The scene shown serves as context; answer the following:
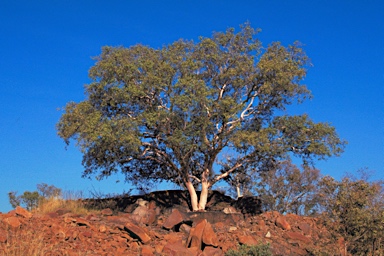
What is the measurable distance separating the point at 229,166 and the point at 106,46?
30.2 feet

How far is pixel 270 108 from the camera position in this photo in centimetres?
2552

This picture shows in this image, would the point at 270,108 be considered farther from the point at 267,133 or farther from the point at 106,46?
the point at 106,46

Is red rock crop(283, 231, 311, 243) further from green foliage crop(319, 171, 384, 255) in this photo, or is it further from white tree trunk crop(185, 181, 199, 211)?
white tree trunk crop(185, 181, 199, 211)

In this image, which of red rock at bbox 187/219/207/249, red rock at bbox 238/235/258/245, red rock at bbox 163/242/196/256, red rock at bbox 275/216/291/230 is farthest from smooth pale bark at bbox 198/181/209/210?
red rock at bbox 163/242/196/256

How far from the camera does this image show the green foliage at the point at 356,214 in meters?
16.3

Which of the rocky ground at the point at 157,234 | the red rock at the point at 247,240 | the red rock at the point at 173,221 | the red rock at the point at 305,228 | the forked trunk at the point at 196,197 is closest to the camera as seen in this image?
the rocky ground at the point at 157,234

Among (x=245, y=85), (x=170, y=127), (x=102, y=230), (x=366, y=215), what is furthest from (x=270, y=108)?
(x=102, y=230)

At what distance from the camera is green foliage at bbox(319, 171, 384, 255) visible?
16.3 metres

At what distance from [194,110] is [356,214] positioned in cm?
895

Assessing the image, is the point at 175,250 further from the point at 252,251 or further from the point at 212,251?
the point at 252,251

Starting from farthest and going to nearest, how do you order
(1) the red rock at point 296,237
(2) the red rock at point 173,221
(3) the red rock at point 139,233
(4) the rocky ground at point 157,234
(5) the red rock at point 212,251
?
(1) the red rock at point 296,237 < (2) the red rock at point 173,221 < (3) the red rock at point 139,233 < (5) the red rock at point 212,251 < (4) the rocky ground at point 157,234

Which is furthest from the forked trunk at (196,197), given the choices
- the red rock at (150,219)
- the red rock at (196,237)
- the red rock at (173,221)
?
the red rock at (196,237)

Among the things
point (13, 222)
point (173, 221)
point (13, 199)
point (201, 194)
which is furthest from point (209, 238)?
point (13, 199)

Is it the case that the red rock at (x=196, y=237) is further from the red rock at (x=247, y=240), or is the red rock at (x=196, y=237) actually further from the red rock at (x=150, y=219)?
the red rock at (x=150, y=219)
